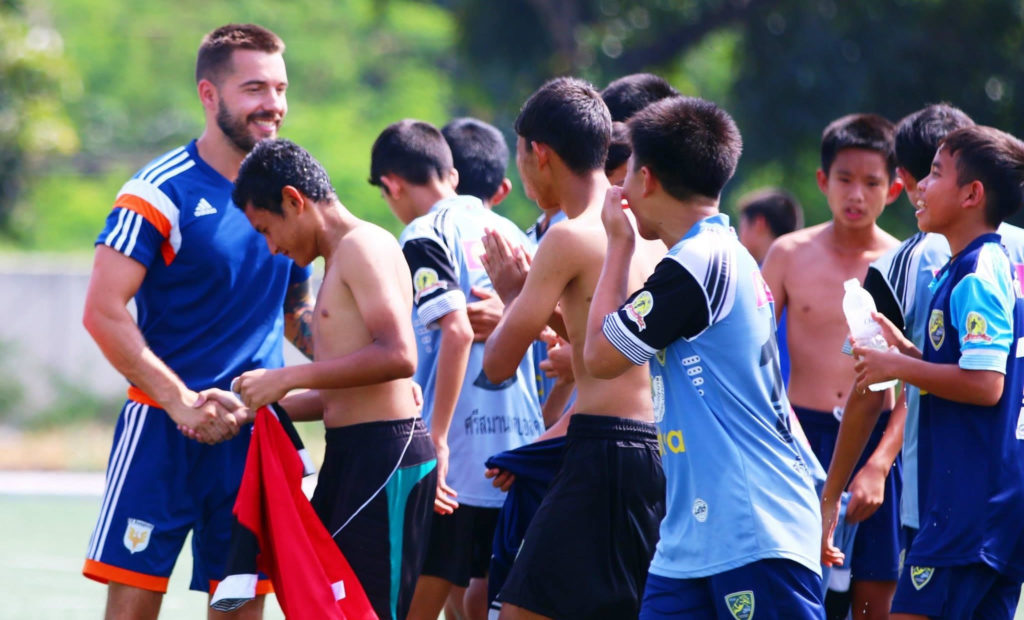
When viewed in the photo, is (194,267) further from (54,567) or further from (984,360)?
(54,567)

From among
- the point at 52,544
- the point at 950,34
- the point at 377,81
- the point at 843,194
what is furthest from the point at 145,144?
the point at 843,194

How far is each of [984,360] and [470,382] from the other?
6.93ft

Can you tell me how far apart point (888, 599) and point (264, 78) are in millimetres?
3070

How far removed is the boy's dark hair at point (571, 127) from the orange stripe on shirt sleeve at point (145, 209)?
3.95ft

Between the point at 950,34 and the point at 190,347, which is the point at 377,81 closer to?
the point at 950,34

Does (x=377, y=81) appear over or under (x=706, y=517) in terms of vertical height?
over

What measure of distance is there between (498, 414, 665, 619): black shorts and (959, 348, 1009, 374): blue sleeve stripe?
92cm

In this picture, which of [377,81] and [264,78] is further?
[377,81]

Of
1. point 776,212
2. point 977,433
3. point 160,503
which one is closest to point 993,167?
point 977,433

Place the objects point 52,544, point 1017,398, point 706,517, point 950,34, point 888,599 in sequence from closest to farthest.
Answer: point 706,517 < point 1017,398 < point 888,599 < point 52,544 < point 950,34

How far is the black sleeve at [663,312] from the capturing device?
136 inches

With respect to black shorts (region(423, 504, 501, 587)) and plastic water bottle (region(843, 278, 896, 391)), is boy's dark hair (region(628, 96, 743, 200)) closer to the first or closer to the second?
plastic water bottle (region(843, 278, 896, 391))

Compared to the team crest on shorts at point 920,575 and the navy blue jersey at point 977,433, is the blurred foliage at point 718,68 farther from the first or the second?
the team crest on shorts at point 920,575

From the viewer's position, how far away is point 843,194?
5652mm
